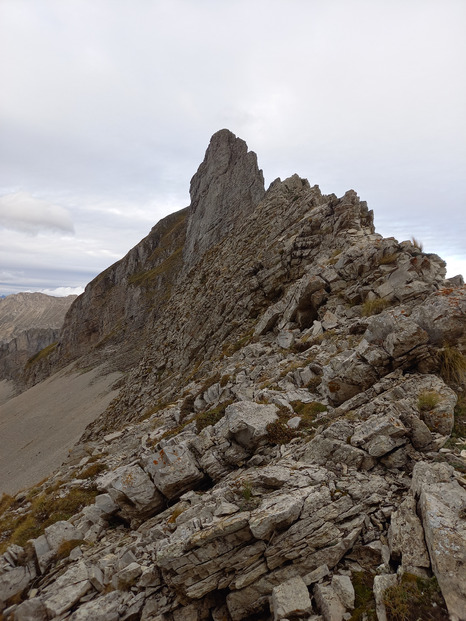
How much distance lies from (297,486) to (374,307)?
491 inches

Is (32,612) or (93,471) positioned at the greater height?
(32,612)

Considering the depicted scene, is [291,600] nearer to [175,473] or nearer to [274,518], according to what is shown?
[274,518]

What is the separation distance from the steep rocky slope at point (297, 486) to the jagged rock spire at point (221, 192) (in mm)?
48666

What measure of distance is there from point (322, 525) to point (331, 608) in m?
1.66

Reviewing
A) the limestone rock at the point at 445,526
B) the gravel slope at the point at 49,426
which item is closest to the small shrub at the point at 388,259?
the limestone rock at the point at 445,526

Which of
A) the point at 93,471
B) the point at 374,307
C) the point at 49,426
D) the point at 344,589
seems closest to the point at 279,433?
the point at 344,589

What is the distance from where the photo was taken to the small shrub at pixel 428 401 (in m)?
9.60

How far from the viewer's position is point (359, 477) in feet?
28.3

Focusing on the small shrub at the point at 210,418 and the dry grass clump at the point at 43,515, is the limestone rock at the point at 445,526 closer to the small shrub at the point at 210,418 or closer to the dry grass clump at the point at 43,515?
the small shrub at the point at 210,418

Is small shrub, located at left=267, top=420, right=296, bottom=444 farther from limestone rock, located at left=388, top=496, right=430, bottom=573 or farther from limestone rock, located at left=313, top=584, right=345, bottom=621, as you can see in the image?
limestone rock, located at left=313, top=584, right=345, bottom=621

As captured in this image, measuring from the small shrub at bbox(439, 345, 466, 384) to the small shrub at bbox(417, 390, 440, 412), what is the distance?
135 centimetres

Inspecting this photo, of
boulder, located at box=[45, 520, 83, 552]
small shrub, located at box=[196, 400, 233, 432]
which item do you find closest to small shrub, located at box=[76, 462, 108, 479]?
boulder, located at box=[45, 520, 83, 552]

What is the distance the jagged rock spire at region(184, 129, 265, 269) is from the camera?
7056 cm

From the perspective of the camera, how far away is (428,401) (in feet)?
31.8
